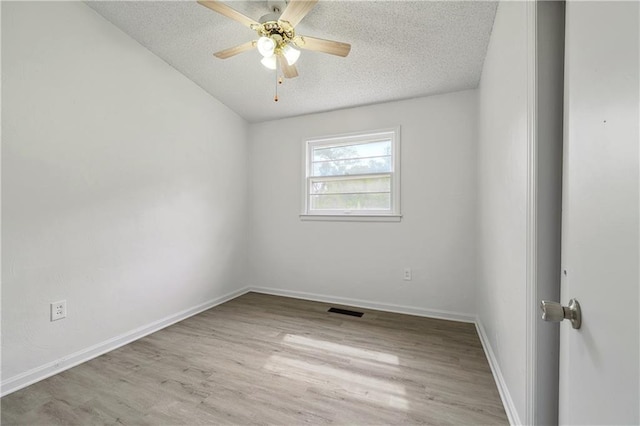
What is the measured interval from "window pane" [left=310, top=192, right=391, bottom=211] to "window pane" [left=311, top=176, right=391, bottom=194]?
5 cm

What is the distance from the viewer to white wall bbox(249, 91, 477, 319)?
273 centimetres

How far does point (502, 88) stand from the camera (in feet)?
5.32

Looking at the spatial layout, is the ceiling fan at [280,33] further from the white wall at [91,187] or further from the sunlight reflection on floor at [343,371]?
the sunlight reflection on floor at [343,371]

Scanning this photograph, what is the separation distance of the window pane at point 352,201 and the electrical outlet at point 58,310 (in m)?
2.43

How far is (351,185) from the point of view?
3.25 m

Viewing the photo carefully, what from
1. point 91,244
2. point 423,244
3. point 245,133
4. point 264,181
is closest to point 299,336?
point 423,244

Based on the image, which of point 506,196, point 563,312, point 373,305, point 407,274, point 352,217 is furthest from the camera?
point 352,217

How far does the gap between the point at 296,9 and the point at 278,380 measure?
7.66ft

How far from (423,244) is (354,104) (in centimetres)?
176

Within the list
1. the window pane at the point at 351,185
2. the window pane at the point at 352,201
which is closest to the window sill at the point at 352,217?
the window pane at the point at 352,201

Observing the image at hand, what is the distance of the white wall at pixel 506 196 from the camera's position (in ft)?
4.02

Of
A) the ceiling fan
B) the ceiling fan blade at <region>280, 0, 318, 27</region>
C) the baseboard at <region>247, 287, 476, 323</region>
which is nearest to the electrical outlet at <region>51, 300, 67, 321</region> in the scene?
the baseboard at <region>247, 287, 476, 323</region>

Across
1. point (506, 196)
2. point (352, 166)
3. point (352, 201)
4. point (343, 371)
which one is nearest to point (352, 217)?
point (352, 201)

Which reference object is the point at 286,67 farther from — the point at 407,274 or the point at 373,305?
the point at 373,305
